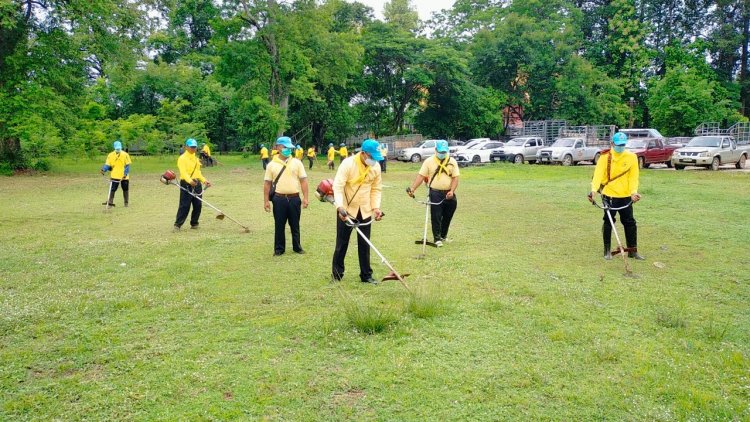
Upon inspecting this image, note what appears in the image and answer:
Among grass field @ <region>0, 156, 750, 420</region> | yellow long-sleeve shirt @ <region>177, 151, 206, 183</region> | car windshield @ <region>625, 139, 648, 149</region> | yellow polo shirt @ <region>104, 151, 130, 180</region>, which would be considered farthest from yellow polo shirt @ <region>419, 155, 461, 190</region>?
car windshield @ <region>625, 139, 648, 149</region>

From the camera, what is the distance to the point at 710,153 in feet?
86.1

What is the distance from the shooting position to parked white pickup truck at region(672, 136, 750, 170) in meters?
26.3

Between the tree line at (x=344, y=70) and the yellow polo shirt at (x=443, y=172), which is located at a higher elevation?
the tree line at (x=344, y=70)

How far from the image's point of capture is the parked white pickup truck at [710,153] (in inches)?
1036

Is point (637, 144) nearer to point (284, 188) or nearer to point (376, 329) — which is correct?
point (284, 188)

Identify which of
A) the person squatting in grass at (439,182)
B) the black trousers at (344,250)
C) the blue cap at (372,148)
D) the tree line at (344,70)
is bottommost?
the black trousers at (344,250)

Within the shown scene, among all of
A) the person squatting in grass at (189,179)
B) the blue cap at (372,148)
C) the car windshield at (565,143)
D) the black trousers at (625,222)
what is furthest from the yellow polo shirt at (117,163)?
the car windshield at (565,143)

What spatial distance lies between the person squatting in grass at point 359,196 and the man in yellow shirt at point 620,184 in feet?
11.9

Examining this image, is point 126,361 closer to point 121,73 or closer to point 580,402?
point 580,402

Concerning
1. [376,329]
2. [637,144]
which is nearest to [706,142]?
[637,144]

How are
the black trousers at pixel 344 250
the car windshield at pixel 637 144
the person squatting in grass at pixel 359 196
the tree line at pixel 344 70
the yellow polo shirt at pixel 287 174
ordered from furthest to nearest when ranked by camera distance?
the car windshield at pixel 637 144
the tree line at pixel 344 70
the yellow polo shirt at pixel 287 174
the black trousers at pixel 344 250
the person squatting in grass at pixel 359 196

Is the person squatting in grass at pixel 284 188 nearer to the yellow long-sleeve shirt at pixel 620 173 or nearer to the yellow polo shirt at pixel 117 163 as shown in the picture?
the yellow long-sleeve shirt at pixel 620 173

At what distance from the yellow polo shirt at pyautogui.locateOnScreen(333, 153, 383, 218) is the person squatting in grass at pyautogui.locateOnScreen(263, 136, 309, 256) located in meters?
1.79

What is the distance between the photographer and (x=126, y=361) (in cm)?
471
